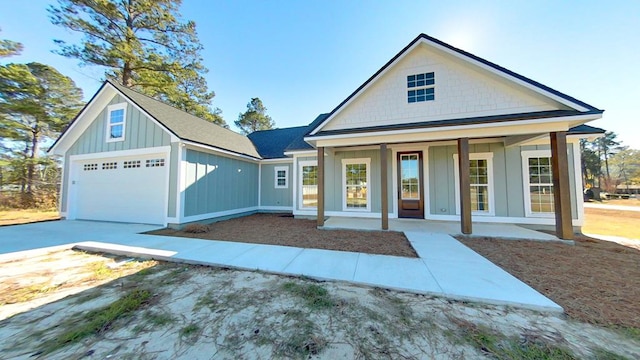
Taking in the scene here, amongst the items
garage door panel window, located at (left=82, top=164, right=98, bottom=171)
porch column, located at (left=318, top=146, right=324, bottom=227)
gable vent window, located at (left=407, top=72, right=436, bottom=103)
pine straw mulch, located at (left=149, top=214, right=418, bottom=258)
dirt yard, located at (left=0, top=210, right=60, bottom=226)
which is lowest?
pine straw mulch, located at (left=149, top=214, right=418, bottom=258)

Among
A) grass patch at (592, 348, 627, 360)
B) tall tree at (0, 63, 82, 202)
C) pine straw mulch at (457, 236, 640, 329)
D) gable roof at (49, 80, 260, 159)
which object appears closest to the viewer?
grass patch at (592, 348, 627, 360)

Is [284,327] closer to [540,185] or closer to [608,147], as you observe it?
[540,185]

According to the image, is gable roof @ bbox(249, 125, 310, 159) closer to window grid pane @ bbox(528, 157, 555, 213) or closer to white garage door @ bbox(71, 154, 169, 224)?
white garage door @ bbox(71, 154, 169, 224)

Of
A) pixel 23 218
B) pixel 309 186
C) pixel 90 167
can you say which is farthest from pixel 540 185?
pixel 23 218

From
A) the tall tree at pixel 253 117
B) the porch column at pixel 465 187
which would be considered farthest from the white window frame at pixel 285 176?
the tall tree at pixel 253 117

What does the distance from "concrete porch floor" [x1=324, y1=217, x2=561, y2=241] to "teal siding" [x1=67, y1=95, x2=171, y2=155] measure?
7084 mm

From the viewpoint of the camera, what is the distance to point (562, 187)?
5.34 m

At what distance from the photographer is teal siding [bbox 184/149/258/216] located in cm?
794

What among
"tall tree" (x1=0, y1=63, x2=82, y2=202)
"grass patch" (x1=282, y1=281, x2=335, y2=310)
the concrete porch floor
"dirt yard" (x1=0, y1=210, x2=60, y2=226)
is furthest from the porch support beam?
"tall tree" (x1=0, y1=63, x2=82, y2=202)

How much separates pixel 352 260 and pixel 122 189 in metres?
9.66

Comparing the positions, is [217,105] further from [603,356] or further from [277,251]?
[603,356]

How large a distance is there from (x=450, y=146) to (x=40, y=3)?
Answer: 65.9ft

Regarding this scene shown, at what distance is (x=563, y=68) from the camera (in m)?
7.91

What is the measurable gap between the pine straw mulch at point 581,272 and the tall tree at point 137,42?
19.5m
